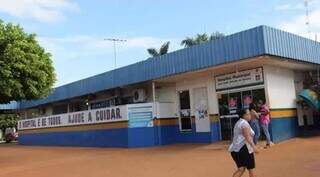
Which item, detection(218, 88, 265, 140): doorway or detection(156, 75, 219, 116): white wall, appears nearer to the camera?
detection(218, 88, 265, 140): doorway

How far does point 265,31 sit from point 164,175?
7367 mm

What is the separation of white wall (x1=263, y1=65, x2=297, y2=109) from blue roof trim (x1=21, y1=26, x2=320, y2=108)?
114cm

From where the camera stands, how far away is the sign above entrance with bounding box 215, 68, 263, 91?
18.8 metres

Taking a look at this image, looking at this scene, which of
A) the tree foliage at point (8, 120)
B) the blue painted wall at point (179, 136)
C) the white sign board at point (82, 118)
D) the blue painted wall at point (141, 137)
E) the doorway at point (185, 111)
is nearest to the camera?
the blue painted wall at point (179, 136)

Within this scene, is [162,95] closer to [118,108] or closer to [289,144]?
[118,108]

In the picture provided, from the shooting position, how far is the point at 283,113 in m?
19.2

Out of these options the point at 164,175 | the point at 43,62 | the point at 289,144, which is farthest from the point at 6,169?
the point at 289,144

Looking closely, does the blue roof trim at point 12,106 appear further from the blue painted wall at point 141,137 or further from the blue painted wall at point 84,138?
the blue painted wall at point 141,137

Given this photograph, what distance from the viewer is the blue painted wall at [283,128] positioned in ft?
60.1

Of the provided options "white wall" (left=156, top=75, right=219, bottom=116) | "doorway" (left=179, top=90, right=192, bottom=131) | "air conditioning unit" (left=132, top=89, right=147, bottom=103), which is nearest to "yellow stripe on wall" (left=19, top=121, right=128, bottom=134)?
"air conditioning unit" (left=132, top=89, right=147, bottom=103)

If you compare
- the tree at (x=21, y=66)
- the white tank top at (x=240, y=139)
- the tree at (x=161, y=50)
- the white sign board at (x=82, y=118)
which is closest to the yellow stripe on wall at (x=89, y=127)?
the white sign board at (x=82, y=118)

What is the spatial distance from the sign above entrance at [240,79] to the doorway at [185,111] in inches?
99.1

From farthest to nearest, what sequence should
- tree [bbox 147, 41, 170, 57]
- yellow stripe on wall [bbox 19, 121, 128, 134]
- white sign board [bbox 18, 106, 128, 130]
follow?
tree [bbox 147, 41, 170, 57]
white sign board [bbox 18, 106, 128, 130]
yellow stripe on wall [bbox 19, 121, 128, 134]

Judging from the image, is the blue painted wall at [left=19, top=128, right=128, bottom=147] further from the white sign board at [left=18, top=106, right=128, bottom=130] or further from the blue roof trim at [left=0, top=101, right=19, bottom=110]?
the blue roof trim at [left=0, top=101, right=19, bottom=110]
